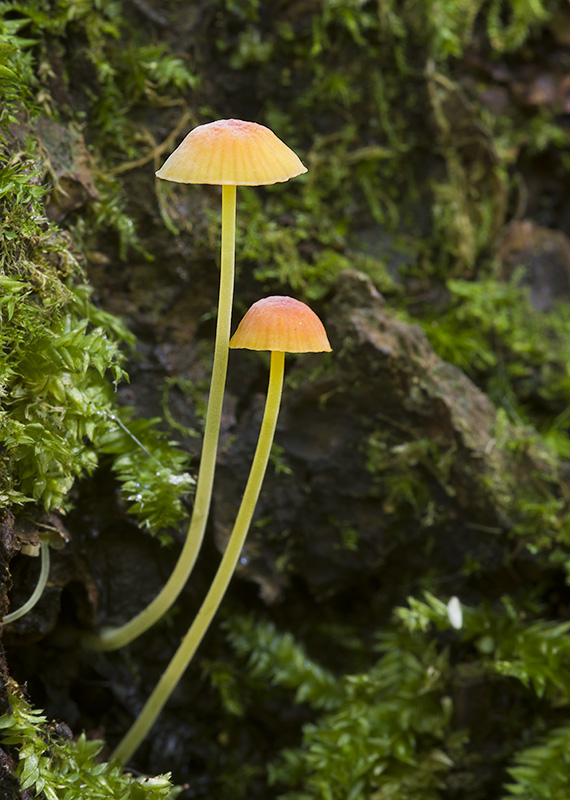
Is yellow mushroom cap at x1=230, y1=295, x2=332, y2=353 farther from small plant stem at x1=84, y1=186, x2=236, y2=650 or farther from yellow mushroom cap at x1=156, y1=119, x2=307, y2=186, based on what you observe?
yellow mushroom cap at x1=156, y1=119, x2=307, y2=186

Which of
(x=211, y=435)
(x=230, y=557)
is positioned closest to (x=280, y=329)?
(x=211, y=435)

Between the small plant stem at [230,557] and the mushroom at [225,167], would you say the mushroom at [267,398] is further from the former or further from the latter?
the mushroom at [225,167]

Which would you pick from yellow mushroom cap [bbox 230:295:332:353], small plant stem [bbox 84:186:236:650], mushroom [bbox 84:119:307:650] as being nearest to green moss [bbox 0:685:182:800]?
small plant stem [bbox 84:186:236:650]

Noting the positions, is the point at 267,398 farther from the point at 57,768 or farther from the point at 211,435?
the point at 57,768

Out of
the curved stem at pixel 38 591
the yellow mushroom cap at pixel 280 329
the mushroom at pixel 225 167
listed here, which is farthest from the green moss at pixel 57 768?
the yellow mushroom cap at pixel 280 329

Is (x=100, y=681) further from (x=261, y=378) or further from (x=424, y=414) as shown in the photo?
(x=424, y=414)

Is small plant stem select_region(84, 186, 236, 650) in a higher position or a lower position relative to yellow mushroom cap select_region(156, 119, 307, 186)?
lower

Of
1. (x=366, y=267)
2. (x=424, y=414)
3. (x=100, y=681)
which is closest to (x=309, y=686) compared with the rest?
(x=100, y=681)
